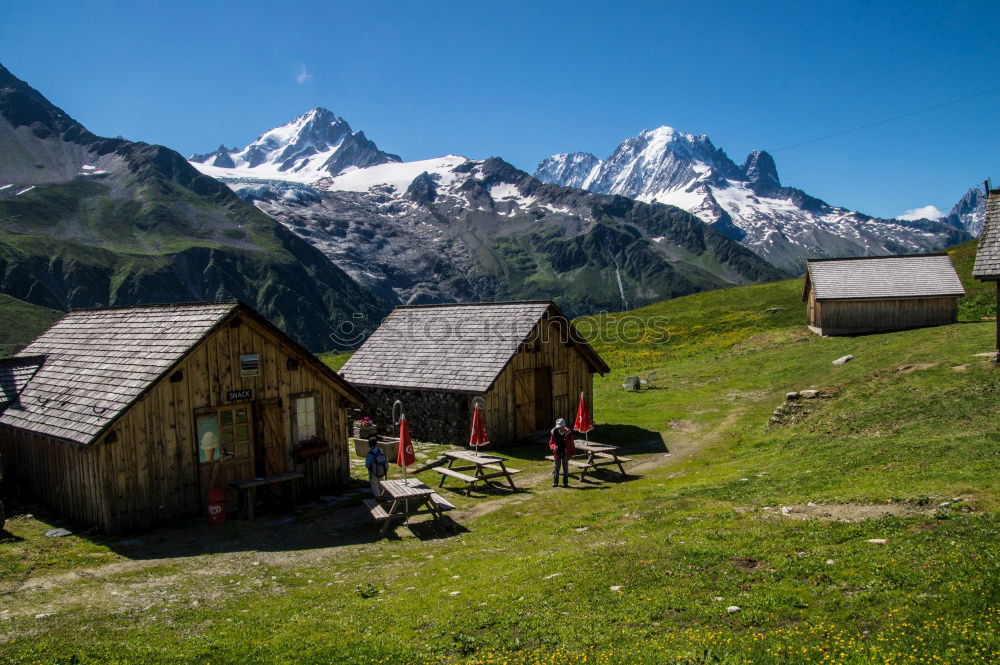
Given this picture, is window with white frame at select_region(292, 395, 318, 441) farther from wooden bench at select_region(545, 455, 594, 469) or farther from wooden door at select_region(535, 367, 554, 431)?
wooden door at select_region(535, 367, 554, 431)

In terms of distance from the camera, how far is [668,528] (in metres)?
12.5

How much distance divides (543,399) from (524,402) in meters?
1.57

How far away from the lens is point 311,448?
759 inches

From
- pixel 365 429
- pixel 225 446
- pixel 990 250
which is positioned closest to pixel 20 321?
pixel 365 429

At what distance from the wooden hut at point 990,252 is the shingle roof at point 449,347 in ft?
50.1

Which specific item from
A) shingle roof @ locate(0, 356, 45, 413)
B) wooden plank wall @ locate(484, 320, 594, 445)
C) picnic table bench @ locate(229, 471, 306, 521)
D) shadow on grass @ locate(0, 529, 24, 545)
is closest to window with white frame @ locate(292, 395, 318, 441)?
picnic table bench @ locate(229, 471, 306, 521)

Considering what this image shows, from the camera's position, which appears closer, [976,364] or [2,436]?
[2,436]

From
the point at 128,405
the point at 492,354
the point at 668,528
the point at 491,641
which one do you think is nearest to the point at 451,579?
the point at 491,641

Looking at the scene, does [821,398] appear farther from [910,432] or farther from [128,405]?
[128,405]

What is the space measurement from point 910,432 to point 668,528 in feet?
31.5

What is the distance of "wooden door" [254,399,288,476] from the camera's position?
18.4m

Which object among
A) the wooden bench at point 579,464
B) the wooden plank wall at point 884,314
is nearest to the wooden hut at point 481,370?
the wooden bench at point 579,464

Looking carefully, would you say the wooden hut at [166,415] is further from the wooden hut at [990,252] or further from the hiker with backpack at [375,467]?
the wooden hut at [990,252]

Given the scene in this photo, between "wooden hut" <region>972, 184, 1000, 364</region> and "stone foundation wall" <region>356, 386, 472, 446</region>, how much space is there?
19369mm
